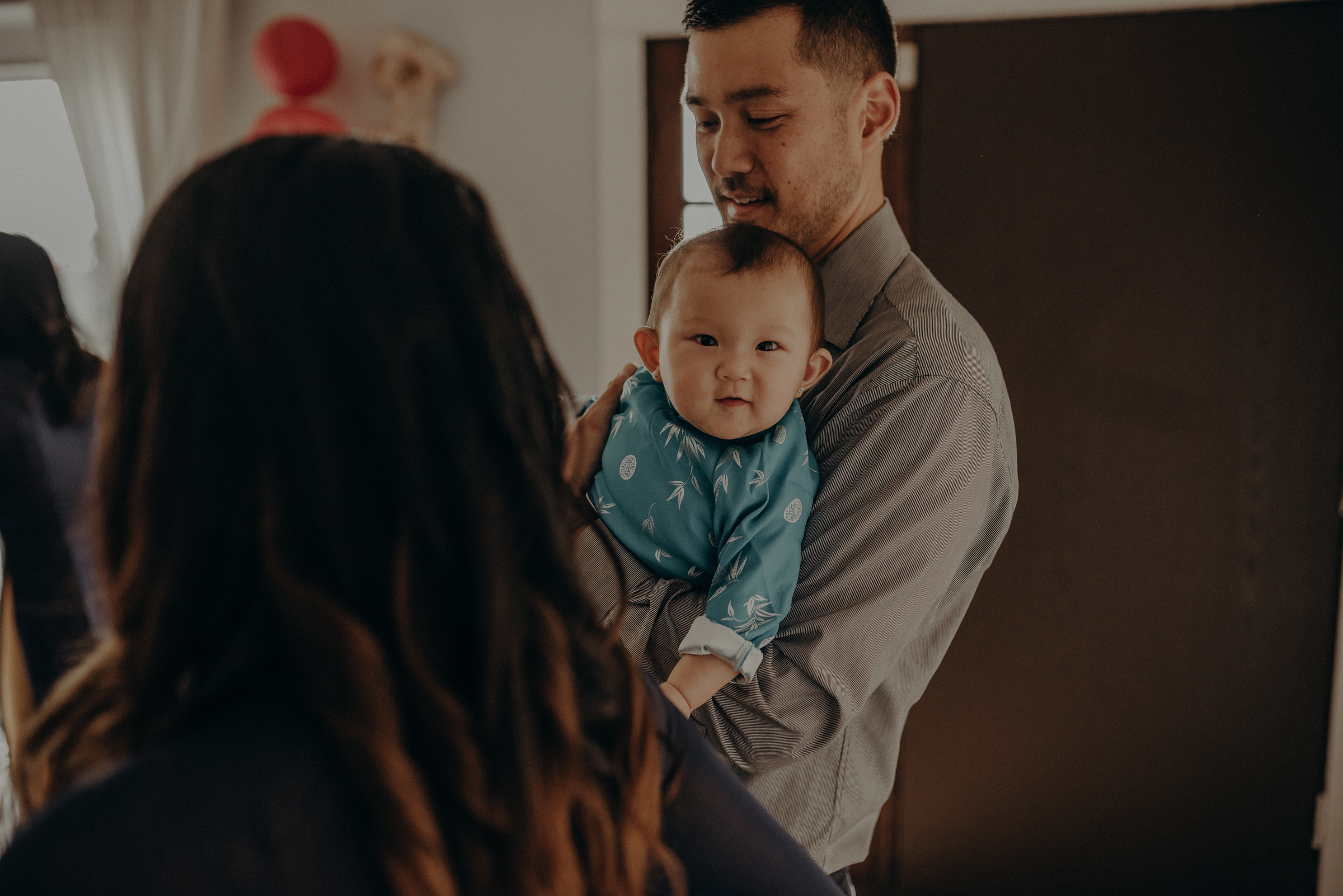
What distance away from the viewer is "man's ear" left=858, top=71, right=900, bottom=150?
1.21 m

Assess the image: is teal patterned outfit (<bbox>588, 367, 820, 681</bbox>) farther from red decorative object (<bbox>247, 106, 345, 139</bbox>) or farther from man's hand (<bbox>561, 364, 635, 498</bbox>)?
red decorative object (<bbox>247, 106, 345, 139</bbox>)

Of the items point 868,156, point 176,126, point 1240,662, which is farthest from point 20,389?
point 1240,662

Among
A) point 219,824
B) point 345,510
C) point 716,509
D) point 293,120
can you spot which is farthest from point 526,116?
point 219,824

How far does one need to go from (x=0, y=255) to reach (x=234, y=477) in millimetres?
1457

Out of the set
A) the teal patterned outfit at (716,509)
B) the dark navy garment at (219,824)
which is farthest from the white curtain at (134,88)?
the dark navy garment at (219,824)

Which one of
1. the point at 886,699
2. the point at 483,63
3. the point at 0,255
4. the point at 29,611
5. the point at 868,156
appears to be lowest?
the point at 29,611

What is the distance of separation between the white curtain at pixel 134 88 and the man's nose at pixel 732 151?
229cm

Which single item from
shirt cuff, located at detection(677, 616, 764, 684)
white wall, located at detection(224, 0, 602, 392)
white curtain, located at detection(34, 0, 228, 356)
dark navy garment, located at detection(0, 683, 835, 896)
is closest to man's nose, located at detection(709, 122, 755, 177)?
shirt cuff, located at detection(677, 616, 764, 684)

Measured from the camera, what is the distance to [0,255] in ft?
4.91

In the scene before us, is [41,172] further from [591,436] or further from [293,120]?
[591,436]

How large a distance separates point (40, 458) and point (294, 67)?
1560mm

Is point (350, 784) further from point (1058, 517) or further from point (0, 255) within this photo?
point (1058, 517)

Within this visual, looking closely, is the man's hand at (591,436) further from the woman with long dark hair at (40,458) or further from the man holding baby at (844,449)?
the woman with long dark hair at (40,458)

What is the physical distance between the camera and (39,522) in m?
1.44
